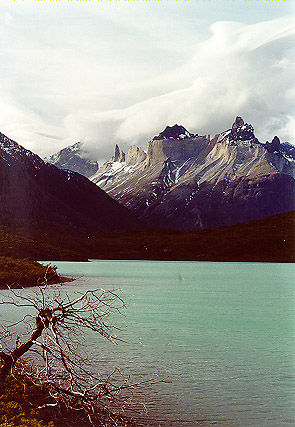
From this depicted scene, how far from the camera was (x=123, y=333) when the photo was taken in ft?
97.7

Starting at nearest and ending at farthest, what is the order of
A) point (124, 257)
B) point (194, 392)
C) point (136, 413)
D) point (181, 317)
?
point (136, 413)
point (194, 392)
point (181, 317)
point (124, 257)

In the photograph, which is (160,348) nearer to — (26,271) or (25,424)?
(25,424)

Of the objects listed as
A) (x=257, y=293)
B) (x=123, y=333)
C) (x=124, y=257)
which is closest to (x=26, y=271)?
(x=257, y=293)

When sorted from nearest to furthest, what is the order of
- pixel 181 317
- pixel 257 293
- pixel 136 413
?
1. pixel 136 413
2. pixel 181 317
3. pixel 257 293

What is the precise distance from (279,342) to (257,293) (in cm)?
3270

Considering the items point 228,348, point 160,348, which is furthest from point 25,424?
point 228,348

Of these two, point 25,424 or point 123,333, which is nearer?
point 25,424

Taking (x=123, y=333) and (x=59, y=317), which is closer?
(x=59, y=317)

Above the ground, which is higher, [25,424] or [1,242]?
[1,242]

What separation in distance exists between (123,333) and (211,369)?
9.42 metres

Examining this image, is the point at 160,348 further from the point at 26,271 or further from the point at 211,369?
the point at 26,271

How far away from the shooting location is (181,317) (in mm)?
38219

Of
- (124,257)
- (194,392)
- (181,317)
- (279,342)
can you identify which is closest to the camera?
(194,392)

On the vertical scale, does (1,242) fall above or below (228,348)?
above
